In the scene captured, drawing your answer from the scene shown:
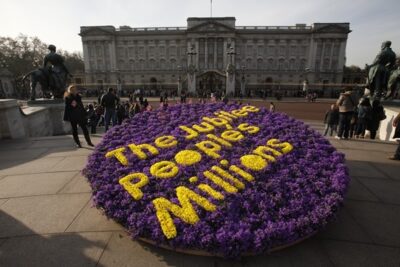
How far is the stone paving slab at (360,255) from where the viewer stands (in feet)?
9.11

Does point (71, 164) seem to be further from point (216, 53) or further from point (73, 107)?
point (216, 53)

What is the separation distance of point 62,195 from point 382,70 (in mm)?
13967

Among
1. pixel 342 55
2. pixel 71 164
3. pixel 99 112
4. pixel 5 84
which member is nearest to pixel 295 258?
pixel 71 164

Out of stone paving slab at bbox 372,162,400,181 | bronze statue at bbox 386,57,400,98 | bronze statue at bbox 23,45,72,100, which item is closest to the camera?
stone paving slab at bbox 372,162,400,181

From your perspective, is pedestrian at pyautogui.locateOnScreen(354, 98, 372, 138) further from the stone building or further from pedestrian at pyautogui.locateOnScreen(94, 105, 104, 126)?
the stone building

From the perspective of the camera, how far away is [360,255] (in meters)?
2.91

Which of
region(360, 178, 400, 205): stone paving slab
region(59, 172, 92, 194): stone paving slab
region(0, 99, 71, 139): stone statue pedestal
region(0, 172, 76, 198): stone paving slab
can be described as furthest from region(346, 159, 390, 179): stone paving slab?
region(0, 99, 71, 139): stone statue pedestal

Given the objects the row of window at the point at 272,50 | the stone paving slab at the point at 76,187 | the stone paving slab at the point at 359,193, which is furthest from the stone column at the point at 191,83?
the stone paving slab at the point at 359,193

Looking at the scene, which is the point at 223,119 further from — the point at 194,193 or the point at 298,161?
the point at 194,193

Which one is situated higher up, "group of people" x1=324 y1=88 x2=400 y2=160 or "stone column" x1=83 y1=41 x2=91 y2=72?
"stone column" x1=83 y1=41 x2=91 y2=72

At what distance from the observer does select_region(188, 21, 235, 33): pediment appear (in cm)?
6750

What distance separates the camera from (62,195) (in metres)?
4.41

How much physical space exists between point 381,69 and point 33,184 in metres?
14.3

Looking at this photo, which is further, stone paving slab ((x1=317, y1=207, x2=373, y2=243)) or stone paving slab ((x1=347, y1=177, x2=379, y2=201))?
stone paving slab ((x1=347, y1=177, x2=379, y2=201))
